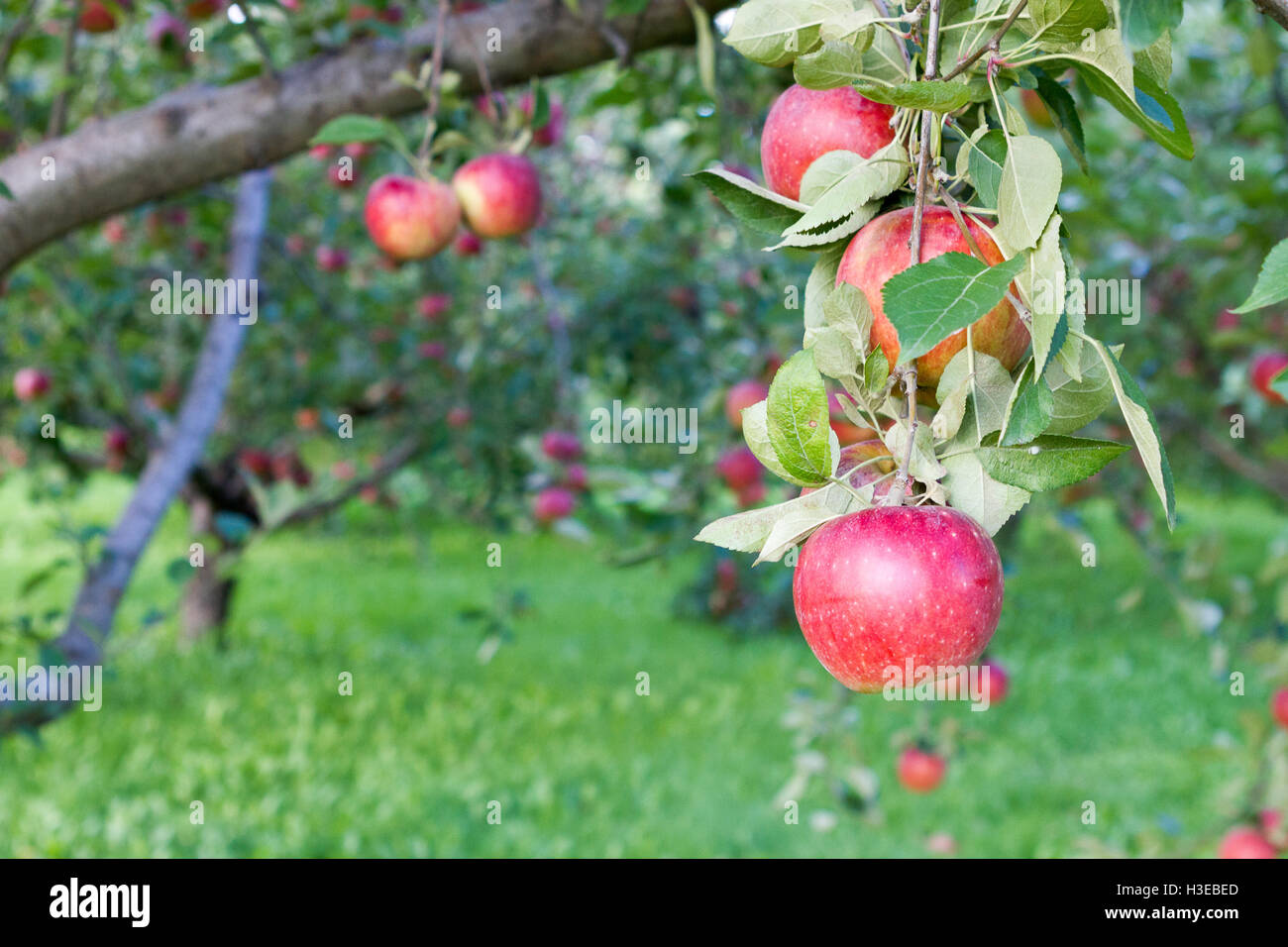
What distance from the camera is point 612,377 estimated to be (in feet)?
11.0

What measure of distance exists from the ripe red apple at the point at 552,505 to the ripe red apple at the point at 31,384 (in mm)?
1577

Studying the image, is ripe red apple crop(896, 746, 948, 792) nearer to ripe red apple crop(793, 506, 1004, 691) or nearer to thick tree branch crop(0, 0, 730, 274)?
thick tree branch crop(0, 0, 730, 274)

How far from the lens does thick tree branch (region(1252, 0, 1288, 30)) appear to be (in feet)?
1.39

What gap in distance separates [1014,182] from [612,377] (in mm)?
2897

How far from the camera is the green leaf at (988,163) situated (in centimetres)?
51

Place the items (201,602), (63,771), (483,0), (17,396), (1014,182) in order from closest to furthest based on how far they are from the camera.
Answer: (1014,182)
(483,0)
(17,396)
(63,771)
(201,602)

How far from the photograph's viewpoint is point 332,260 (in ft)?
10.9

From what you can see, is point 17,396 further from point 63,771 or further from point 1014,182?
point 1014,182

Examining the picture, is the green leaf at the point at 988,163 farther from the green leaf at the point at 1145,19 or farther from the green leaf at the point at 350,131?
the green leaf at the point at 350,131

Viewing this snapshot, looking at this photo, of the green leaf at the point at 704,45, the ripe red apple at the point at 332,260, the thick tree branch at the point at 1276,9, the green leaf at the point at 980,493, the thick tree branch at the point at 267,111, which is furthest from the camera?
the ripe red apple at the point at 332,260

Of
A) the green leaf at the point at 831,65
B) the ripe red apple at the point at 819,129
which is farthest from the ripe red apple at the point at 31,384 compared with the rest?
the green leaf at the point at 831,65

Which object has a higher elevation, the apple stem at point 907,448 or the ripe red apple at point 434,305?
the ripe red apple at point 434,305

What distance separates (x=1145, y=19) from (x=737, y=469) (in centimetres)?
158
